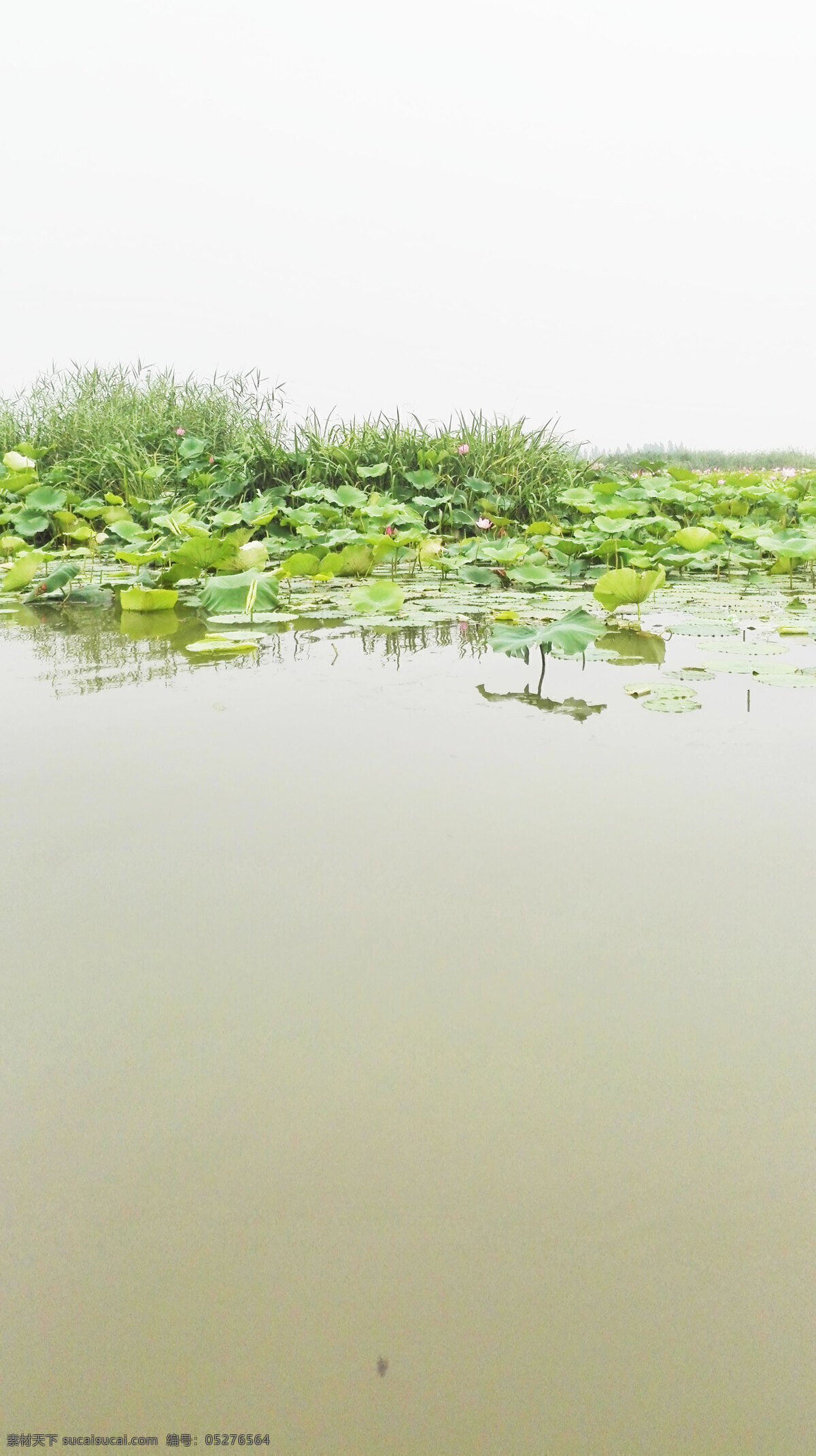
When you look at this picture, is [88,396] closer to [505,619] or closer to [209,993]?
[505,619]

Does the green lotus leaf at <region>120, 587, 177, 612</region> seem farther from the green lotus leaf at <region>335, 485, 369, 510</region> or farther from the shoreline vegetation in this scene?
the green lotus leaf at <region>335, 485, 369, 510</region>

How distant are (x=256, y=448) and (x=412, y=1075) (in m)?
4.58

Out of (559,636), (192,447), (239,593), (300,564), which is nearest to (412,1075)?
(559,636)

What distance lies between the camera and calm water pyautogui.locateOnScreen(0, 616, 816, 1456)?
465 mm

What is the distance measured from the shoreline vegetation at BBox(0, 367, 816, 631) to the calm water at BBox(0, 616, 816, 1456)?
1.42 m

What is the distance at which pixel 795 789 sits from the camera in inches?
47.4

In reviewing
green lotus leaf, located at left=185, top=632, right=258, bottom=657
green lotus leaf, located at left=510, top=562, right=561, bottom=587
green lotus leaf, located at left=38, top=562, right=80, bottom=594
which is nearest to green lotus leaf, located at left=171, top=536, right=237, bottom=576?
green lotus leaf, located at left=38, top=562, right=80, bottom=594

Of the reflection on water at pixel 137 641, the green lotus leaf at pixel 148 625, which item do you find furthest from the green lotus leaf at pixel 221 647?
the green lotus leaf at pixel 148 625

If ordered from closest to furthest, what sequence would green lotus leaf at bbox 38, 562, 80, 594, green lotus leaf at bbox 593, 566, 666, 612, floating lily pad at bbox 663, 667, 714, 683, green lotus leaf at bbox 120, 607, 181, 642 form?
1. floating lily pad at bbox 663, 667, 714, 683
2. green lotus leaf at bbox 593, 566, 666, 612
3. green lotus leaf at bbox 120, 607, 181, 642
4. green lotus leaf at bbox 38, 562, 80, 594

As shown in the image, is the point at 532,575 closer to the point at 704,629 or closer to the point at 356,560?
the point at 356,560

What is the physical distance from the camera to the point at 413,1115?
62 centimetres

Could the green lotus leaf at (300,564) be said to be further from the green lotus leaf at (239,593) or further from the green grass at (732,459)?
the green grass at (732,459)

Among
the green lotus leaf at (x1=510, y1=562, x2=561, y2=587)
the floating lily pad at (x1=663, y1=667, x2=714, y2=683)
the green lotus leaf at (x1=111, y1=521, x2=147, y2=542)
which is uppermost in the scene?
the green lotus leaf at (x1=111, y1=521, x2=147, y2=542)

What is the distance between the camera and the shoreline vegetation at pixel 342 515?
10.2ft
